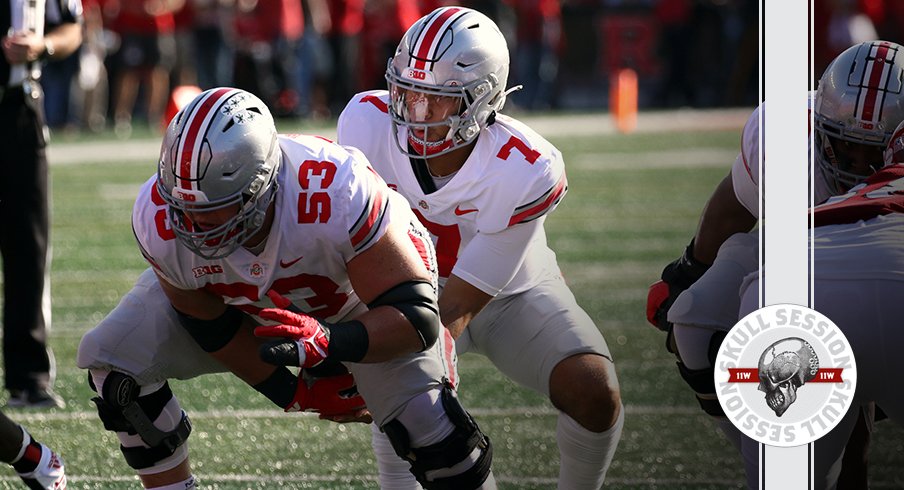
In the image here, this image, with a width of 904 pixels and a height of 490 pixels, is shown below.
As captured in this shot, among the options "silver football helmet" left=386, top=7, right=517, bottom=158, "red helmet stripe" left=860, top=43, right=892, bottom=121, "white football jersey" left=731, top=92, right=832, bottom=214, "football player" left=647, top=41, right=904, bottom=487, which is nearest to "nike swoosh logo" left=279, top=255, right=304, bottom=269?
"silver football helmet" left=386, top=7, right=517, bottom=158

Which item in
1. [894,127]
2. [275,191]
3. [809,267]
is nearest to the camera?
[809,267]

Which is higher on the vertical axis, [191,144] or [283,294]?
[191,144]

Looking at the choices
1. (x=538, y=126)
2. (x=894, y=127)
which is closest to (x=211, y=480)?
(x=894, y=127)

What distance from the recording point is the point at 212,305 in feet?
8.75

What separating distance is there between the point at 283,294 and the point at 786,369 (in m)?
1.15

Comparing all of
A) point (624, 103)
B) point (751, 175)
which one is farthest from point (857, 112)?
point (624, 103)

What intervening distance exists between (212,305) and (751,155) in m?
1.13

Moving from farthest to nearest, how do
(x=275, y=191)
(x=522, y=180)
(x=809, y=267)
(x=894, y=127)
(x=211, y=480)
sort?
(x=211, y=480)
(x=522, y=180)
(x=894, y=127)
(x=275, y=191)
(x=809, y=267)

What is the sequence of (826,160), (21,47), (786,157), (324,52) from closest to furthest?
1. (786,157)
2. (826,160)
3. (21,47)
4. (324,52)

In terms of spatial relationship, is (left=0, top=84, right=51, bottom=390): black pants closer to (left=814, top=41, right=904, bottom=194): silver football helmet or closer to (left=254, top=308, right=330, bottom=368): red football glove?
(left=254, top=308, right=330, bottom=368): red football glove

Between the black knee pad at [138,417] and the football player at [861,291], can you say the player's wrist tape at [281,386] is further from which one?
the football player at [861,291]

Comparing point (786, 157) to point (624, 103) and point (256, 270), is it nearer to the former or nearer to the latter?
point (256, 270)

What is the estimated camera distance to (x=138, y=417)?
8.93ft

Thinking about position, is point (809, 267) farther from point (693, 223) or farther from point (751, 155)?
point (693, 223)
